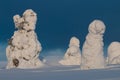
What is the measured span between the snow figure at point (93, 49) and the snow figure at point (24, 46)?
79.4 ft

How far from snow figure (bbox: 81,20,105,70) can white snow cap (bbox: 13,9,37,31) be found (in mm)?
24628

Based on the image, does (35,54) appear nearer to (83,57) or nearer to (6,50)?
(6,50)

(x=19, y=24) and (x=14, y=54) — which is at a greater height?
(x=19, y=24)

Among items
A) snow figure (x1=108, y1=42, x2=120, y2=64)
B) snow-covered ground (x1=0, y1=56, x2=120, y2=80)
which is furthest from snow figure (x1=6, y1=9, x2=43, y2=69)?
snow-covered ground (x1=0, y1=56, x2=120, y2=80)

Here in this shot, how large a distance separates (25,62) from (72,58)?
490 inches

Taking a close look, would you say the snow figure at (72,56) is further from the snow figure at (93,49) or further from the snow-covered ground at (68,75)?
the snow-covered ground at (68,75)

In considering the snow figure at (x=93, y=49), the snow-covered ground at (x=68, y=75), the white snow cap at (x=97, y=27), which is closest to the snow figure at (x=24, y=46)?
the snow figure at (x=93, y=49)

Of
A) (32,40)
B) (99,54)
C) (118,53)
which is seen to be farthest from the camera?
(118,53)

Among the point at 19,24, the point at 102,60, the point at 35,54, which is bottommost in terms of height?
the point at 102,60

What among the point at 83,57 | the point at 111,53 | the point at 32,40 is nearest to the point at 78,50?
the point at 111,53

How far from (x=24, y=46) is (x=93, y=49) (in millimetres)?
25177

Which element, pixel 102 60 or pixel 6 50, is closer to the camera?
pixel 102 60

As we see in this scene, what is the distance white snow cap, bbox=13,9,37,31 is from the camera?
5791cm

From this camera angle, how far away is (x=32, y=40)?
57562 millimetres
